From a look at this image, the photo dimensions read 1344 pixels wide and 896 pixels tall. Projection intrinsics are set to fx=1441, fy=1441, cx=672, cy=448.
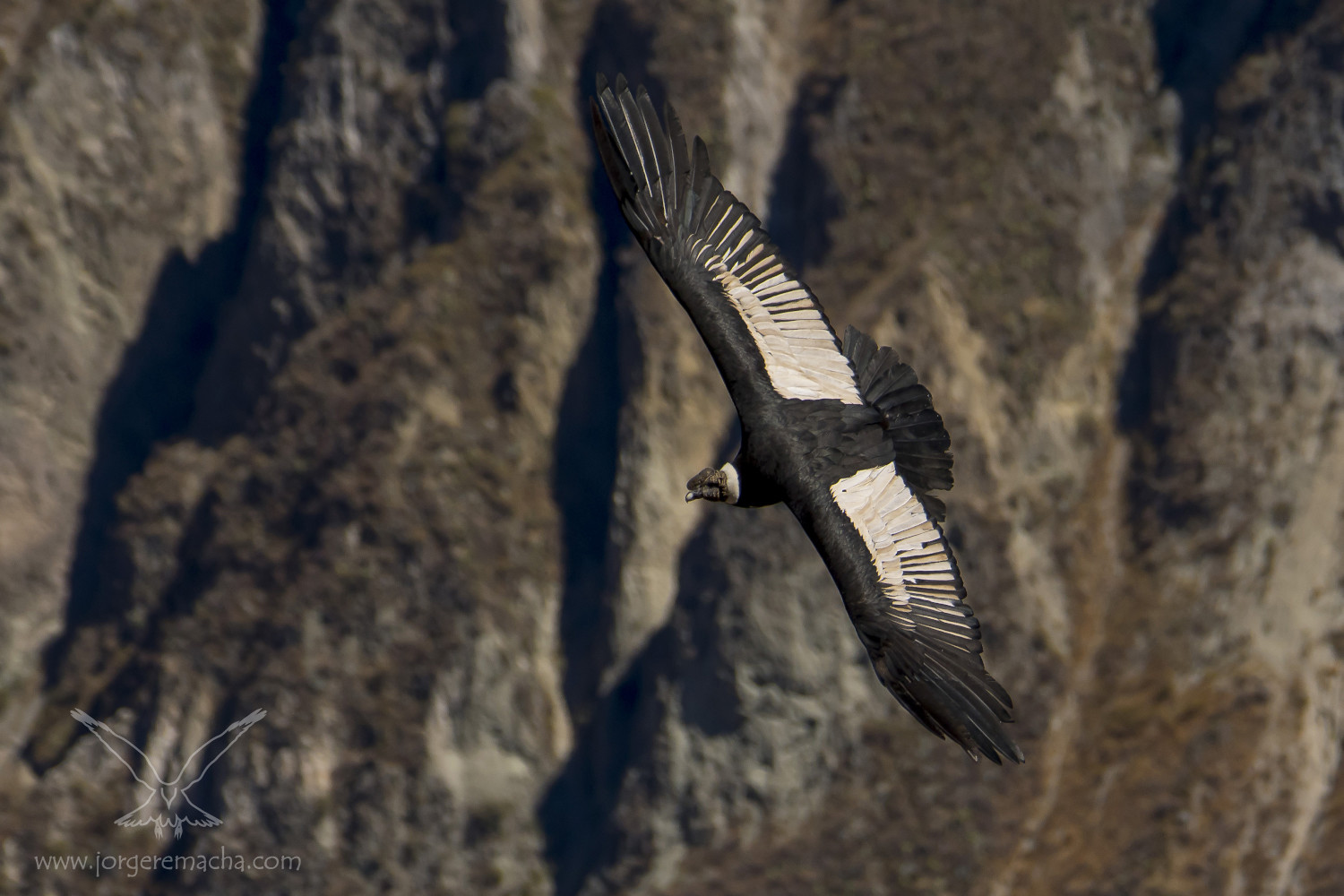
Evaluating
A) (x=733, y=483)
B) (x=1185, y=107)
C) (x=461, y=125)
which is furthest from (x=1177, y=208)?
(x=733, y=483)

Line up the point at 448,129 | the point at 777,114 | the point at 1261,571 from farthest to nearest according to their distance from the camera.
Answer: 1. the point at 448,129
2. the point at 777,114
3. the point at 1261,571

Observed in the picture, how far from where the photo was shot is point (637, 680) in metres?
67.5

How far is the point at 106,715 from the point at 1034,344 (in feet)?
159

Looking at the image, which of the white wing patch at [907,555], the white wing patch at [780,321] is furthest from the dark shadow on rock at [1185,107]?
the white wing patch at [907,555]

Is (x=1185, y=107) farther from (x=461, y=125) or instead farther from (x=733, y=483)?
(x=733, y=483)

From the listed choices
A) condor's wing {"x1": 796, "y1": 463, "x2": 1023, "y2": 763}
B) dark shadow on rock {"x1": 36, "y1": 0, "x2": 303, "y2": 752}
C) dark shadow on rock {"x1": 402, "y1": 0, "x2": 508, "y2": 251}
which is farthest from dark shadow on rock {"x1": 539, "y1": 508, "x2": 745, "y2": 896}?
condor's wing {"x1": 796, "y1": 463, "x2": 1023, "y2": 763}

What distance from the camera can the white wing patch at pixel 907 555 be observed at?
1446 cm

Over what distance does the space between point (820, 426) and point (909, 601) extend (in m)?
2.49

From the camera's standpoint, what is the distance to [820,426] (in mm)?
16266

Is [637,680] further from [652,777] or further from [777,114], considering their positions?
[777,114]

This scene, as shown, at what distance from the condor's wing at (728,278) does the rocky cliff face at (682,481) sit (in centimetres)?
4339

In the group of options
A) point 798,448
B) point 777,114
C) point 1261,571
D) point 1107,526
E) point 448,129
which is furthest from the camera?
point 448,129

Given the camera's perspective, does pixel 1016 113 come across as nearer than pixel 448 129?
Yes

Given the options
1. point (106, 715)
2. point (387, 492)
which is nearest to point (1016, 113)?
point (387, 492)
